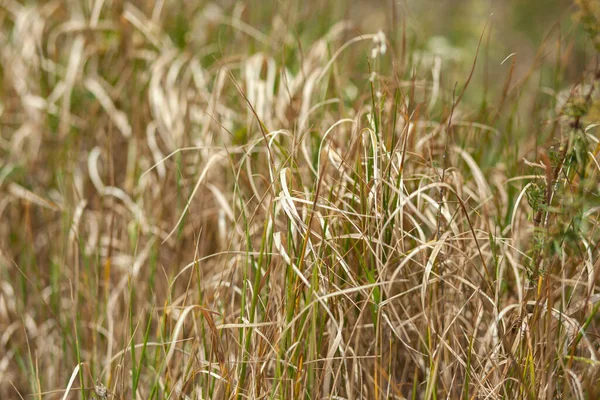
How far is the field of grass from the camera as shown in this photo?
1265 mm

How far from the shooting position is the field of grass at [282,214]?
1265 mm

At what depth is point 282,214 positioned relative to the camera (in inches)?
64.1

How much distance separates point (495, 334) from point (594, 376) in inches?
8.0

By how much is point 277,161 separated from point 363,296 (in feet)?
2.01

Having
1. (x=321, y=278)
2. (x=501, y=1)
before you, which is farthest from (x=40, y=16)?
(x=501, y=1)

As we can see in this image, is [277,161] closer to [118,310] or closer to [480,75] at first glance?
[118,310]

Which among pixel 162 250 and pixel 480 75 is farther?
pixel 480 75

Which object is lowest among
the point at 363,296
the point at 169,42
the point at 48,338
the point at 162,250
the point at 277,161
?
the point at 48,338

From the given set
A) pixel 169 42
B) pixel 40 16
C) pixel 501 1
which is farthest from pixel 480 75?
pixel 40 16

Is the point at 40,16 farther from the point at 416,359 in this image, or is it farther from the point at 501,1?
the point at 501,1

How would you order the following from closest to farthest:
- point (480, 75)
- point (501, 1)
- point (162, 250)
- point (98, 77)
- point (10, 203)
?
point (162, 250) < point (10, 203) < point (98, 77) < point (480, 75) < point (501, 1)

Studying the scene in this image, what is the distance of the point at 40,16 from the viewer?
256 cm

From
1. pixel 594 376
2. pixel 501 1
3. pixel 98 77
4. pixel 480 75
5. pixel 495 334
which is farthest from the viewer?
pixel 501 1

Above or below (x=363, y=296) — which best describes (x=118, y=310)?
below
